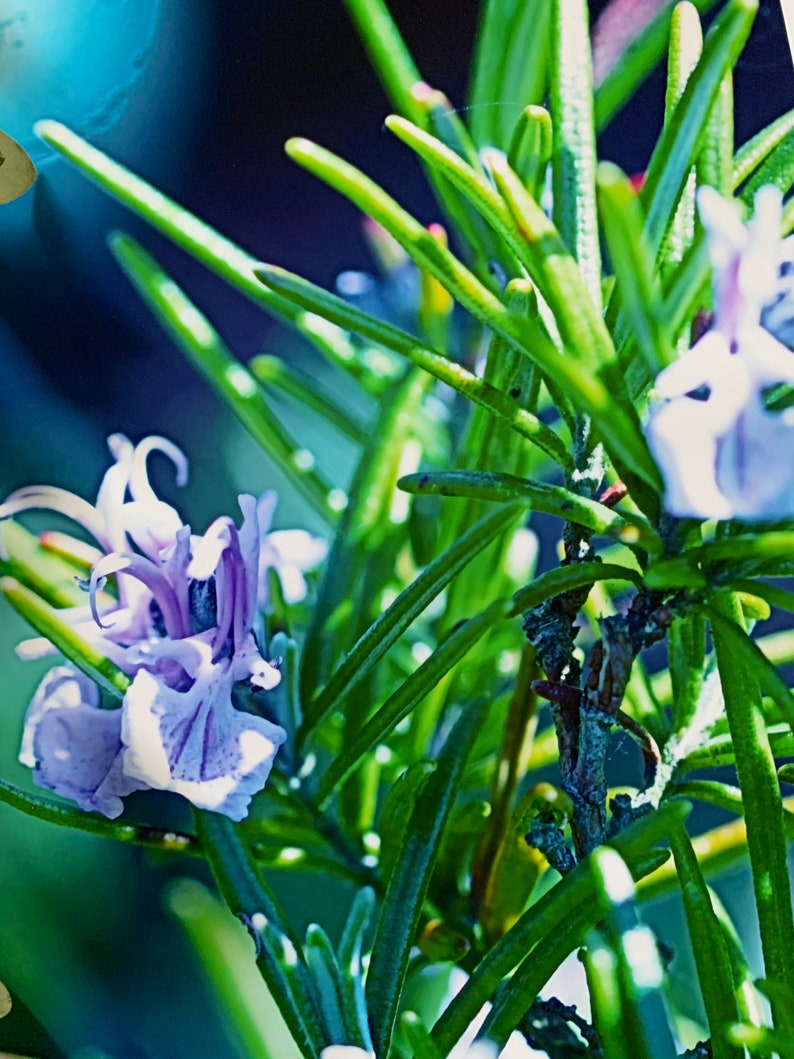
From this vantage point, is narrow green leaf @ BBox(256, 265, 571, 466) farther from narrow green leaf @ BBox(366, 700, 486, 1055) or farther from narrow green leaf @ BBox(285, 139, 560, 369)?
narrow green leaf @ BBox(366, 700, 486, 1055)

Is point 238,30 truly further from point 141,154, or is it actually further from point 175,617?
point 175,617

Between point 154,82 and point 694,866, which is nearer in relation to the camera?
point 694,866

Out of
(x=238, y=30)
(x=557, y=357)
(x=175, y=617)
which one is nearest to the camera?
(x=557, y=357)

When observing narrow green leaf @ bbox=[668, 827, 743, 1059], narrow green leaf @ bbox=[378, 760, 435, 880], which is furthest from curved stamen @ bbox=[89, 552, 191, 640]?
narrow green leaf @ bbox=[668, 827, 743, 1059]

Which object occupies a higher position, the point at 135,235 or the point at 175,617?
the point at 135,235

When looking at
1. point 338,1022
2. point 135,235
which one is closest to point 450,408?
point 135,235

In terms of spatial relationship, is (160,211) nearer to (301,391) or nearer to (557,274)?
(301,391)
